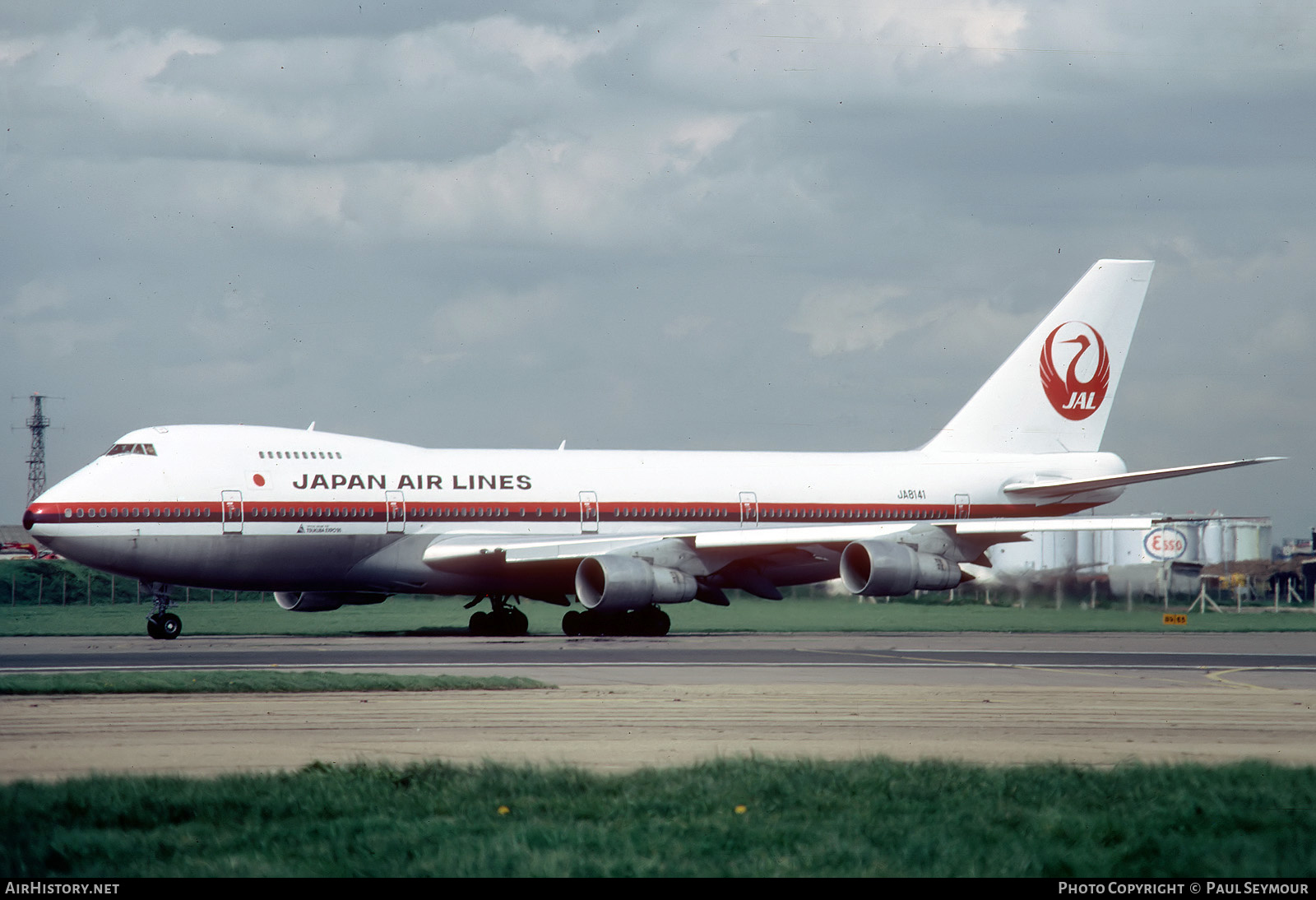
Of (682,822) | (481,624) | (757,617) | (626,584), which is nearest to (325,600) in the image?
(481,624)

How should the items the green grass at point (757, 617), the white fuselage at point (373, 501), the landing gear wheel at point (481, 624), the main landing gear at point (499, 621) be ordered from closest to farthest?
the white fuselage at point (373, 501) < the green grass at point (757, 617) < the landing gear wheel at point (481, 624) < the main landing gear at point (499, 621)

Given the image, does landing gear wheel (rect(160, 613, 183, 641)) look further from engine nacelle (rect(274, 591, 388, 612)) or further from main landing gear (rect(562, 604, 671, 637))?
main landing gear (rect(562, 604, 671, 637))

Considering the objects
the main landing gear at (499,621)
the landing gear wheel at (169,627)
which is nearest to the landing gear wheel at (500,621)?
the main landing gear at (499,621)

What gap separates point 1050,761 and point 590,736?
3930 mm

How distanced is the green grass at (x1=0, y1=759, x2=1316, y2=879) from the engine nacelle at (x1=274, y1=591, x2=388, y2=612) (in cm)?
2460

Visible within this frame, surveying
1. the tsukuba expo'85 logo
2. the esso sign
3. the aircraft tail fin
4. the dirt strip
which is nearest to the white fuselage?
the aircraft tail fin

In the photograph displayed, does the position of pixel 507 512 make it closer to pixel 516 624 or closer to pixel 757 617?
pixel 516 624

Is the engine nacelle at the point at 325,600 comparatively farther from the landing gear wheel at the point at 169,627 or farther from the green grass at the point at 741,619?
the landing gear wheel at the point at 169,627

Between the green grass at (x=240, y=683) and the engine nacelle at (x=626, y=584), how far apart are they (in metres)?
12.4

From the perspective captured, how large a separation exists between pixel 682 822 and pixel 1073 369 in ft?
115

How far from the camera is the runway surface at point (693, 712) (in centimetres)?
1166

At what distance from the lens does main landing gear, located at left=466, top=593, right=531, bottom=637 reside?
113ft

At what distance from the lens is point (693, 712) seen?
14.8m
